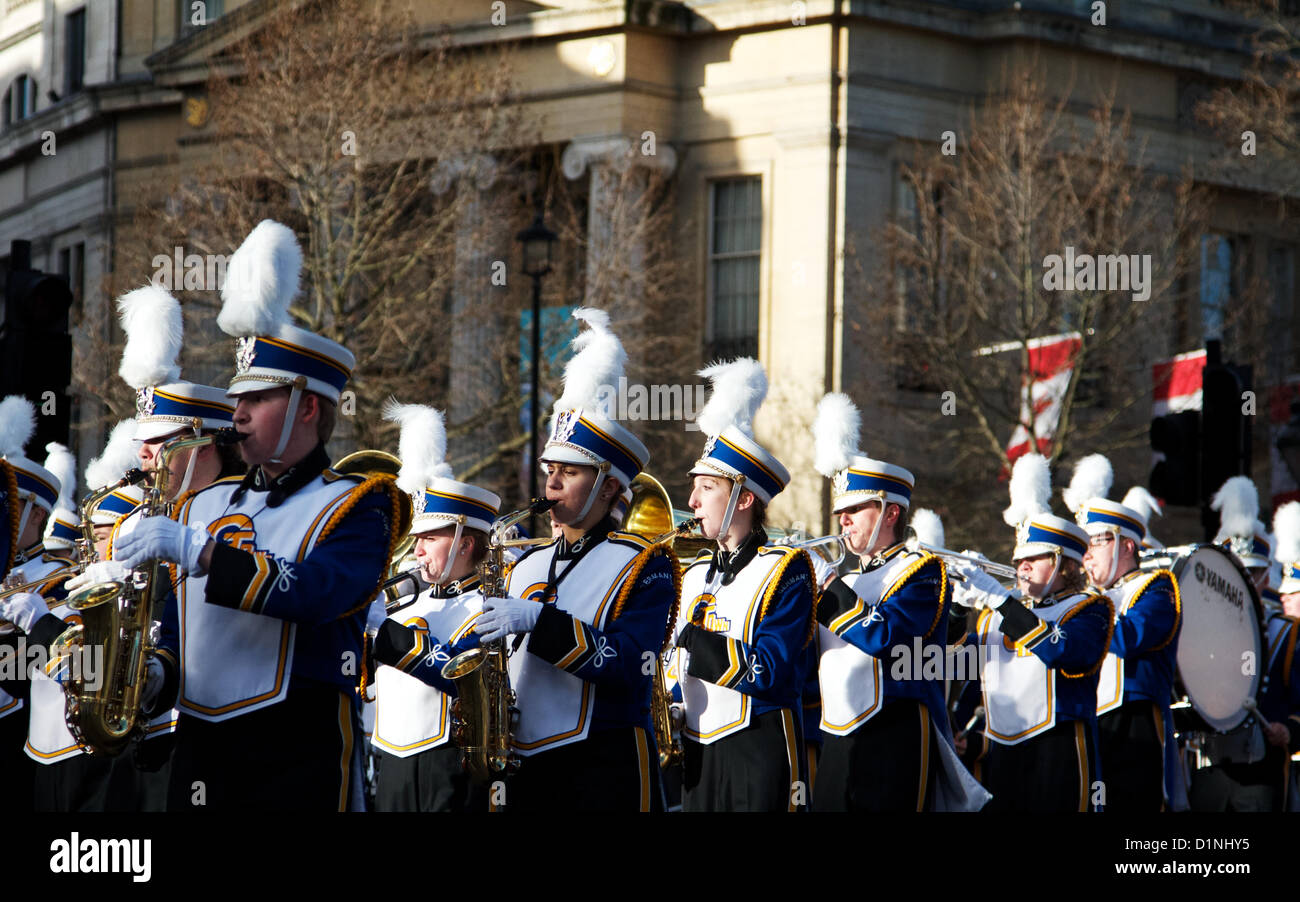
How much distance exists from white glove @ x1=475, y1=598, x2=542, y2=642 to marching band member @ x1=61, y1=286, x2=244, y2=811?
1.00 meters

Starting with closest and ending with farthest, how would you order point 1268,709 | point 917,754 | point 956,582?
point 917,754 → point 956,582 → point 1268,709

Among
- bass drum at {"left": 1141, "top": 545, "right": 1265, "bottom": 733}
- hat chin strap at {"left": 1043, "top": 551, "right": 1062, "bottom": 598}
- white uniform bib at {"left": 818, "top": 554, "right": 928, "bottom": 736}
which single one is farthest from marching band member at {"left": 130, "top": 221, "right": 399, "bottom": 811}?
bass drum at {"left": 1141, "top": 545, "right": 1265, "bottom": 733}

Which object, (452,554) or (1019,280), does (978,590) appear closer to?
(452,554)

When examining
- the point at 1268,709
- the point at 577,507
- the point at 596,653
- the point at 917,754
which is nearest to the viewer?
the point at 596,653

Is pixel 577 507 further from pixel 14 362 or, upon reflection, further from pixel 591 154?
pixel 591 154

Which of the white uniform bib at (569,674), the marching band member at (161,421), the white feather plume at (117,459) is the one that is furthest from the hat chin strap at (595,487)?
the white feather plume at (117,459)

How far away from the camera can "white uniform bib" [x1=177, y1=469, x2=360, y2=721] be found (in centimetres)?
586

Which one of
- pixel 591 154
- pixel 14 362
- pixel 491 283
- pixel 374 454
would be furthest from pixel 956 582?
pixel 591 154

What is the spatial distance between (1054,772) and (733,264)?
24179 millimetres

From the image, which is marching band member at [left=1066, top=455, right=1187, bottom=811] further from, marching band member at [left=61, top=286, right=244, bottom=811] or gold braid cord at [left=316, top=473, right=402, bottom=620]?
gold braid cord at [left=316, top=473, right=402, bottom=620]

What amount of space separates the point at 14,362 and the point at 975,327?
18564 millimetres

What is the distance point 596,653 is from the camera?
269 inches

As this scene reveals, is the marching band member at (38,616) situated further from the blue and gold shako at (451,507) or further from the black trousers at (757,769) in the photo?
the black trousers at (757,769)

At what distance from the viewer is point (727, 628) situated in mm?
7945
